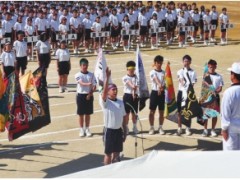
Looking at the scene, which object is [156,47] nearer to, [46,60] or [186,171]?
[46,60]

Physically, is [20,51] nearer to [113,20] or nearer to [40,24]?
[40,24]

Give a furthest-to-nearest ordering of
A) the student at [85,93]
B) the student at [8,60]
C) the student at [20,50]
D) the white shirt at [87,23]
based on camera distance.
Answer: the white shirt at [87,23]
the student at [20,50]
the student at [8,60]
the student at [85,93]

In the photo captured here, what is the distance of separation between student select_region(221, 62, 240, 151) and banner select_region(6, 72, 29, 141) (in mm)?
3834

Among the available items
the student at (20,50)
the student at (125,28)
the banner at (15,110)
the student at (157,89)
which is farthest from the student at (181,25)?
the banner at (15,110)

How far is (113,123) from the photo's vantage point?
930 cm

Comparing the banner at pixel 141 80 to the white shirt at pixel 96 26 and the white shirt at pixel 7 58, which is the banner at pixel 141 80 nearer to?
the white shirt at pixel 7 58

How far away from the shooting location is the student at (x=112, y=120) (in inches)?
360

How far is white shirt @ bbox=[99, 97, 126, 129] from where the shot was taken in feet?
30.2

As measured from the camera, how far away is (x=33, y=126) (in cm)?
1016

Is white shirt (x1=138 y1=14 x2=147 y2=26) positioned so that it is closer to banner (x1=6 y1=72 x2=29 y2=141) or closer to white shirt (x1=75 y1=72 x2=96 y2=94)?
white shirt (x1=75 y1=72 x2=96 y2=94)

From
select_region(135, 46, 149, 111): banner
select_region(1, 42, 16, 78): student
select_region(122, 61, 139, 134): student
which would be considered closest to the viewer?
select_region(135, 46, 149, 111): banner

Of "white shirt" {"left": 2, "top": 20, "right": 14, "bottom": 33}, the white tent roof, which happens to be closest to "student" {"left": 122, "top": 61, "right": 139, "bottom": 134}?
the white tent roof

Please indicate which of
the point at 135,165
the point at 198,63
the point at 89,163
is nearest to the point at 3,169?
the point at 89,163

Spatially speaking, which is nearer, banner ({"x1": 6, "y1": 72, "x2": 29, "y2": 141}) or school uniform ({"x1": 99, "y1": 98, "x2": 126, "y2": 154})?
school uniform ({"x1": 99, "y1": 98, "x2": 126, "y2": 154})
